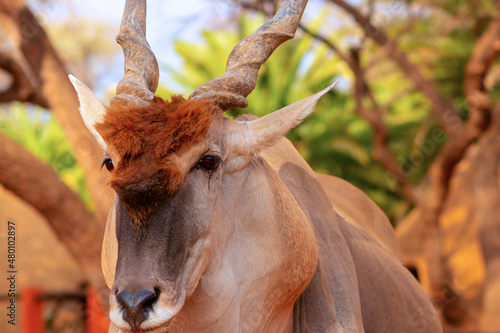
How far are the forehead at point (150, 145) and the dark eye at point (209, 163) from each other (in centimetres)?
7

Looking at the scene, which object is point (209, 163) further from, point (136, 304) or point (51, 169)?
point (51, 169)

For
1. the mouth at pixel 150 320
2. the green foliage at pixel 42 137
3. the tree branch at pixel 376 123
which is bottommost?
the mouth at pixel 150 320

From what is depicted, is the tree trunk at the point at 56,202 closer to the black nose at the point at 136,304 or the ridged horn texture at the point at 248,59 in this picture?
the ridged horn texture at the point at 248,59

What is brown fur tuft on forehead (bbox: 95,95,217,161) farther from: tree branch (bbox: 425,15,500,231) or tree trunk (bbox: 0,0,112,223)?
tree branch (bbox: 425,15,500,231)

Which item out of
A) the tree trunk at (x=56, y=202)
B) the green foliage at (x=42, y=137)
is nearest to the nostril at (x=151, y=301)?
the tree trunk at (x=56, y=202)

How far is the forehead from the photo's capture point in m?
2.52

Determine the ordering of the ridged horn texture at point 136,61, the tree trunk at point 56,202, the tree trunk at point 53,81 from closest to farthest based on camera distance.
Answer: the ridged horn texture at point 136,61 → the tree trunk at point 56,202 → the tree trunk at point 53,81

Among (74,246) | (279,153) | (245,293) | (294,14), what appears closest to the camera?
(245,293)

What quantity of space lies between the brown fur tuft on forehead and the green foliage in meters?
16.8

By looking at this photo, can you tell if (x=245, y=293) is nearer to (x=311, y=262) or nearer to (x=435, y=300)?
(x=311, y=262)

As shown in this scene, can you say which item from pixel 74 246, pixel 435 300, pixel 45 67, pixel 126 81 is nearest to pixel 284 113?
pixel 126 81

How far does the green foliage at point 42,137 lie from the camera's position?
19.5 meters

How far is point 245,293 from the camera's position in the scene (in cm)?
293

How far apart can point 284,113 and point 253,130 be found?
0.16 m
